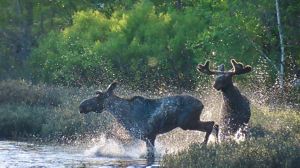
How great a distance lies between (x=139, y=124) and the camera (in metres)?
19.4

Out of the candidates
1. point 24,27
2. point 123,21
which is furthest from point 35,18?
point 123,21

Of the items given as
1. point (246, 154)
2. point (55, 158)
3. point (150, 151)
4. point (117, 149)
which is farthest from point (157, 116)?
point (246, 154)

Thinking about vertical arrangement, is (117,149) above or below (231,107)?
below

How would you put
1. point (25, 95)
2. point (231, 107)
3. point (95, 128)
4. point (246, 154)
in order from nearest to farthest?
Result: point (246, 154) < point (231, 107) < point (95, 128) < point (25, 95)

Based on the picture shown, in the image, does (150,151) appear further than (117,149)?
No

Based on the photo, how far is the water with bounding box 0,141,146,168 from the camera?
1798 centimetres

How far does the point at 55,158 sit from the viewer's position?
19.3 m

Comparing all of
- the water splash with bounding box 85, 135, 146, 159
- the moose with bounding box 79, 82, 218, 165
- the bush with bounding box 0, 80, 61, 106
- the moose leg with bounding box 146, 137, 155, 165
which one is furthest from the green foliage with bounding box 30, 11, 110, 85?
the moose leg with bounding box 146, 137, 155, 165

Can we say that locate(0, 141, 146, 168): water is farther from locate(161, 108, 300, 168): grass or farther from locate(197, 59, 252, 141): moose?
locate(161, 108, 300, 168): grass

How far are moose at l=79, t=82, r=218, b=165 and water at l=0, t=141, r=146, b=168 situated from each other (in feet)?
2.21

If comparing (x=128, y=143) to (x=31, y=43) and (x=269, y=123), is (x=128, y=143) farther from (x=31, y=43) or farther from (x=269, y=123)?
(x=31, y=43)

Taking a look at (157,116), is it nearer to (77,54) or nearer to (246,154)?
(246,154)

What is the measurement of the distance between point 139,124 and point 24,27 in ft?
145

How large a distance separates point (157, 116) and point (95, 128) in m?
6.09
